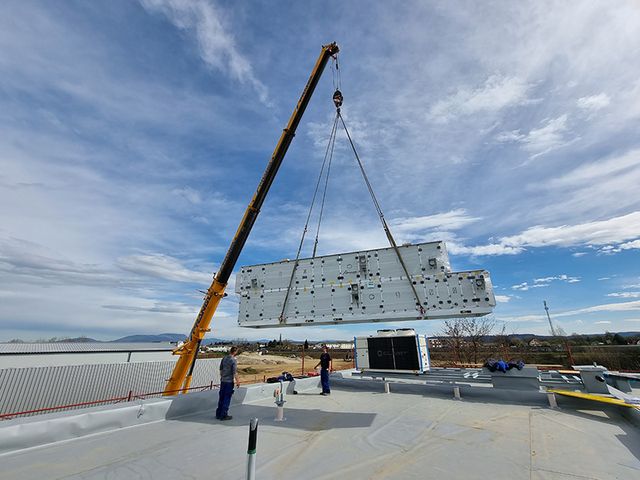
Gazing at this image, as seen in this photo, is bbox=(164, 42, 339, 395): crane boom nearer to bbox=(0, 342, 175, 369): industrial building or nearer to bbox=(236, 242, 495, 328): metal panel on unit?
bbox=(236, 242, 495, 328): metal panel on unit

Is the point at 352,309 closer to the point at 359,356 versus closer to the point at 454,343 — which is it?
the point at 359,356

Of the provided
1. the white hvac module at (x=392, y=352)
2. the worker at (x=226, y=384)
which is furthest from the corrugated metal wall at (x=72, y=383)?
the worker at (x=226, y=384)

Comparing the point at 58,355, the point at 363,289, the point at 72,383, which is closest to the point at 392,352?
the point at 363,289

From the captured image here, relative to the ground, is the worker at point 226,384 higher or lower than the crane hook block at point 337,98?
lower

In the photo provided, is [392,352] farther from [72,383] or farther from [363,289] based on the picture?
[72,383]

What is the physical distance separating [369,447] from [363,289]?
3877mm

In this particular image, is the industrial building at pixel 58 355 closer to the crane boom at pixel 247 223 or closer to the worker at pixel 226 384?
the crane boom at pixel 247 223

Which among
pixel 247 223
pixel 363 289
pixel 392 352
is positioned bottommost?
pixel 392 352

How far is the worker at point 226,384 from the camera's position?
6.94 meters

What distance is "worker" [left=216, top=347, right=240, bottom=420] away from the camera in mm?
6941

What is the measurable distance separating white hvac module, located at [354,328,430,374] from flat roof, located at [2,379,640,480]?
5.22 m

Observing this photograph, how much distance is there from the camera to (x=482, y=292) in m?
7.18

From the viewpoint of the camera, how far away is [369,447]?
16.6 feet

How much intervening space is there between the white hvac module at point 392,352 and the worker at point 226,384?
8451mm
